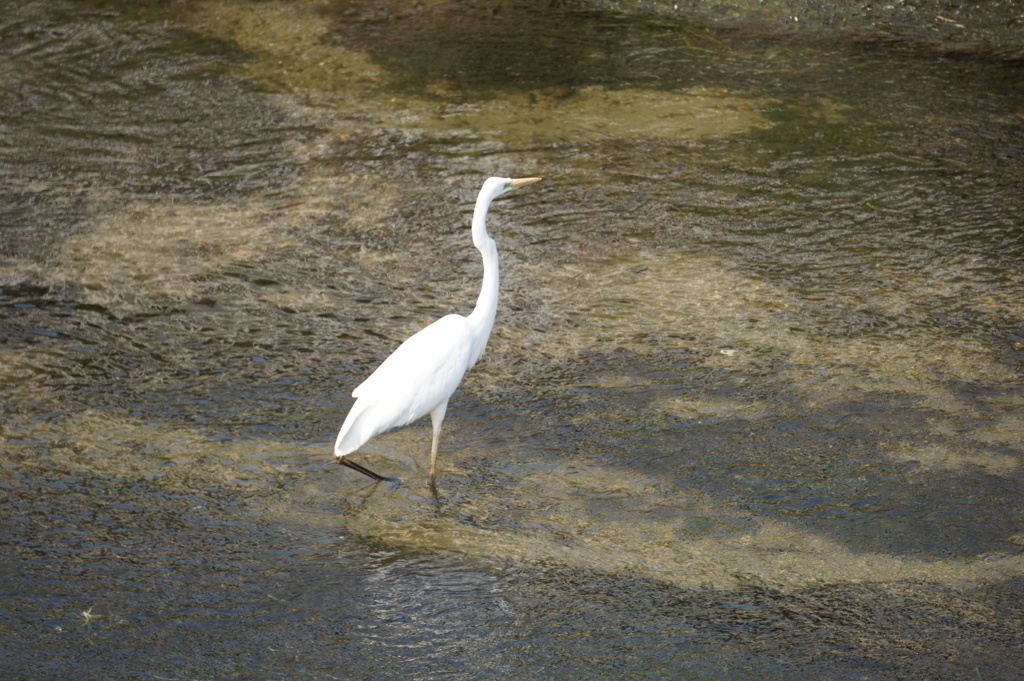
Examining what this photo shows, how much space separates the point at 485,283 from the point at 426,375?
1.91 feet

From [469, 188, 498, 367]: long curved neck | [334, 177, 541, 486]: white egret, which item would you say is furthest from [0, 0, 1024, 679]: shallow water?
[469, 188, 498, 367]: long curved neck

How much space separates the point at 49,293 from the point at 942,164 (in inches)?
229

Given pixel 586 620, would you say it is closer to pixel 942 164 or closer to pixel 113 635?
pixel 113 635

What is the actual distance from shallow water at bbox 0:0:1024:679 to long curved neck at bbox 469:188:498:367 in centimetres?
46

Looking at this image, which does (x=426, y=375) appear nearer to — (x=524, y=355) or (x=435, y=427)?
(x=435, y=427)

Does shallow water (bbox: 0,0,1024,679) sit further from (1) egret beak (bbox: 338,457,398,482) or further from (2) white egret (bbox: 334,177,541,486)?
(2) white egret (bbox: 334,177,541,486)

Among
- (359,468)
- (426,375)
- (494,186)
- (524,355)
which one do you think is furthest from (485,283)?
(359,468)

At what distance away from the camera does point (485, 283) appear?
473 centimetres

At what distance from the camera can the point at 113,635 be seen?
345cm

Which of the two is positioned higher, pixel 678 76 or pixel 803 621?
pixel 678 76

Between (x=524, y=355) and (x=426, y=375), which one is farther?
(x=524, y=355)

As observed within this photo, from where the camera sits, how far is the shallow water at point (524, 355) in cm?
361

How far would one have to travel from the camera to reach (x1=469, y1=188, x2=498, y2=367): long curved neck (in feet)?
15.2

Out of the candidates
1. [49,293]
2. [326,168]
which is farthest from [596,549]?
[326,168]
